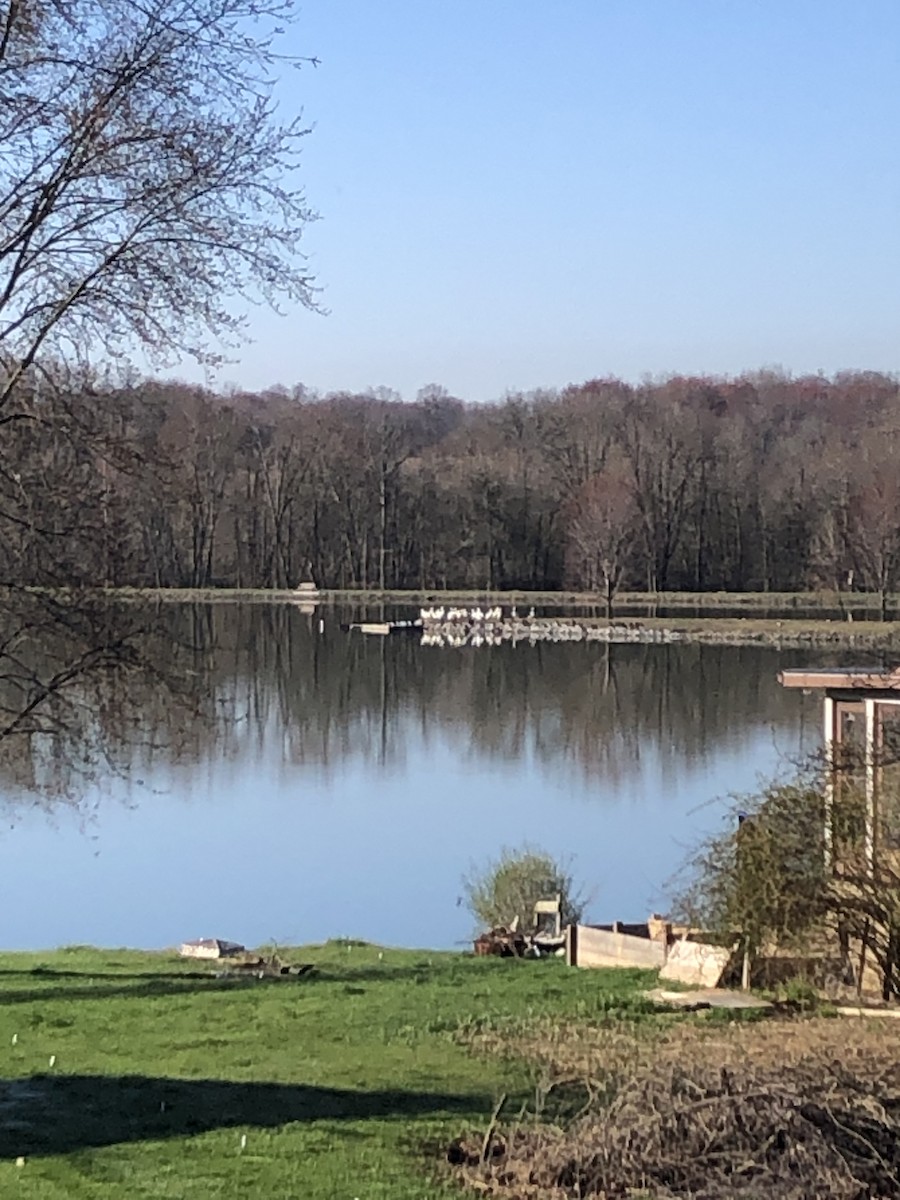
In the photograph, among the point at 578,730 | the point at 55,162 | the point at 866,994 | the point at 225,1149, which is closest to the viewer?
the point at 225,1149

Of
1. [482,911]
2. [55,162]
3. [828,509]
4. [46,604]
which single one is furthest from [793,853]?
[828,509]

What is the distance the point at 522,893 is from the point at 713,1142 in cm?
1273

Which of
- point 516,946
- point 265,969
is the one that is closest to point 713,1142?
point 265,969

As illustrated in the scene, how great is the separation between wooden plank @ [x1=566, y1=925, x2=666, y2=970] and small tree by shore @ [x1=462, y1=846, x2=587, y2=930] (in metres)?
3.64

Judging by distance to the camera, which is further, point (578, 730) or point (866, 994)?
point (578, 730)

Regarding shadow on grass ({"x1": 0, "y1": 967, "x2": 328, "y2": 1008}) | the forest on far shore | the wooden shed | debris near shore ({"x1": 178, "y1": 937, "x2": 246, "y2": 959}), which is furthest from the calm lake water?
the forest on far shore

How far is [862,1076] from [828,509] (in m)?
72.0

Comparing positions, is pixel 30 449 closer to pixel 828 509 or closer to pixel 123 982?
pixel 123 982

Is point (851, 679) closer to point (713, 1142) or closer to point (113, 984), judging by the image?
point (113, 984)

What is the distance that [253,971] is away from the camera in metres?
15.0

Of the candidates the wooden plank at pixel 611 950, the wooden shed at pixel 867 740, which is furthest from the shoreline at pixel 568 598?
the wooden plank at pixel 611 950

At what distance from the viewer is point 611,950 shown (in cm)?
1467

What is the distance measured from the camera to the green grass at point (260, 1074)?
6707 mm

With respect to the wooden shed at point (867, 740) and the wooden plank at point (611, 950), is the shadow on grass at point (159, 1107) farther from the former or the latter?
the wooden plank at point (611, 950)
